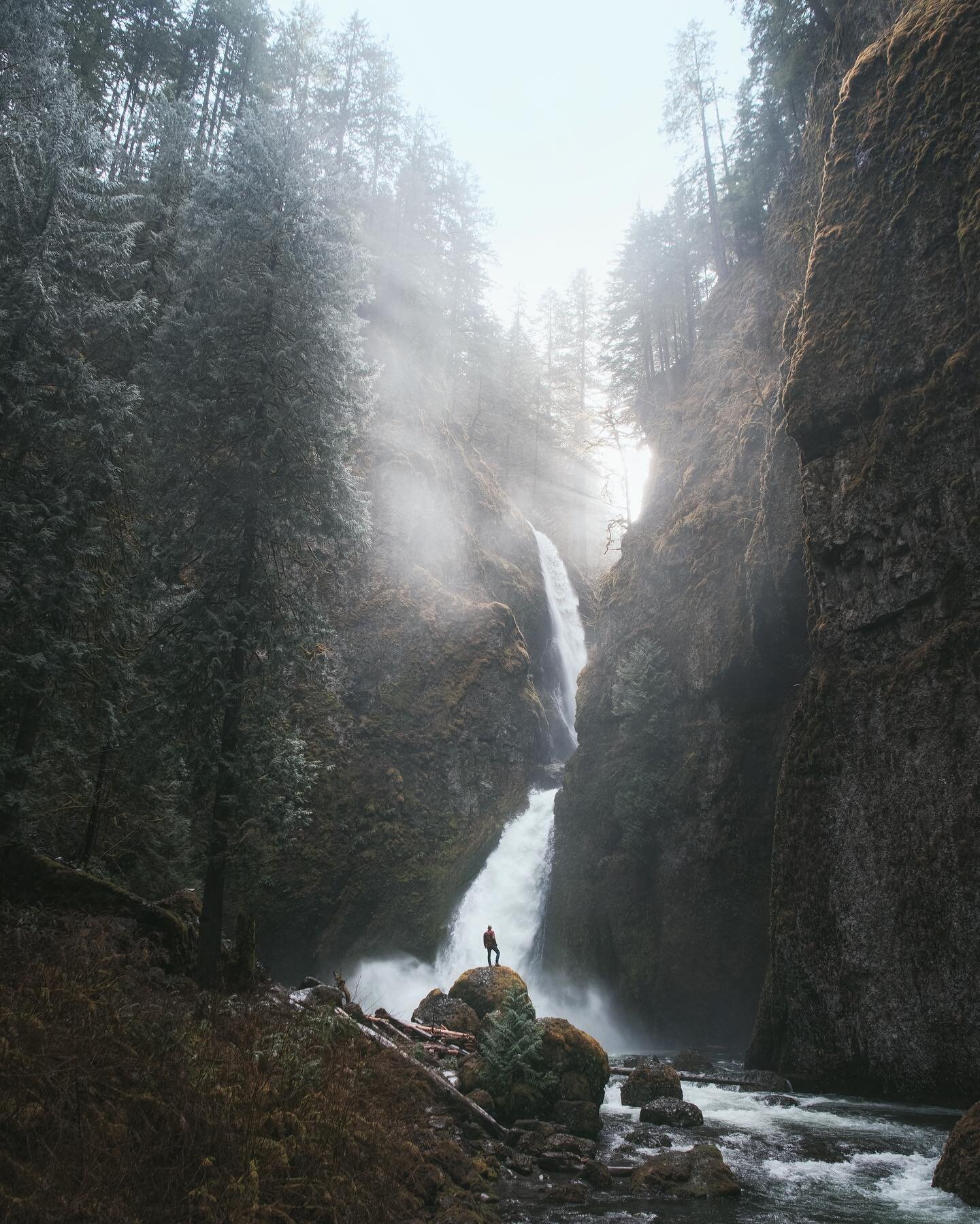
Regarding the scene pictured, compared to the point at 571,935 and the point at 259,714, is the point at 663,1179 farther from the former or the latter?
the point at 571,935

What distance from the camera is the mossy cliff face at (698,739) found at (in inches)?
742

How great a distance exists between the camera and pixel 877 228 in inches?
563

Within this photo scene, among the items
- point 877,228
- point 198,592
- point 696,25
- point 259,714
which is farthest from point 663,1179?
point 696,25

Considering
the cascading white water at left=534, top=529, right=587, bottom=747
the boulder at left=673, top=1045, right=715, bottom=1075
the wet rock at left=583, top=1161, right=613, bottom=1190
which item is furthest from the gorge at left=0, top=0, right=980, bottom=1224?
the cascading white water at left=534, top=529, right=587, bottom=747

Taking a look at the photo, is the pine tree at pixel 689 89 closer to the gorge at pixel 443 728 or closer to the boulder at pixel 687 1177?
the gorge at pixel 443 728

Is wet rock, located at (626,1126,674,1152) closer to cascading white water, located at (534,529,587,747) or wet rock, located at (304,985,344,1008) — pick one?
wet rock, located at (304,985,344,1008)

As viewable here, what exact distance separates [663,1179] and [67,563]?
38.1 ft

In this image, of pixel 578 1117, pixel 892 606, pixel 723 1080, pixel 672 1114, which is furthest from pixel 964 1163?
pixel 892 606

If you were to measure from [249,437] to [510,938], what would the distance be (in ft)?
57.9

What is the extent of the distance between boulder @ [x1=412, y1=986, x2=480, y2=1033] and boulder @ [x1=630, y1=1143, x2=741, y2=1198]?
519cm

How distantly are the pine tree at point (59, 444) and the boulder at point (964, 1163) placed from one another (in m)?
12.3

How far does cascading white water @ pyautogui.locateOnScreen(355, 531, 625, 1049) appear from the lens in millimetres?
20797

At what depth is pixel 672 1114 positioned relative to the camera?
11.2 metres

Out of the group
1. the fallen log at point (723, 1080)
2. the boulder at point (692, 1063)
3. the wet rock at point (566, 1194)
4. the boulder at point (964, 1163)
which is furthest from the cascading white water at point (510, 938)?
the boulder at point (964, 1163)
